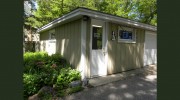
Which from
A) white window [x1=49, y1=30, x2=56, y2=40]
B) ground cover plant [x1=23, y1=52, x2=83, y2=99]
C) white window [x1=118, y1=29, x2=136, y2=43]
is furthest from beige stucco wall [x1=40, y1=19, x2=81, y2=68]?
white window [x1=118, y1=29, x2=136, y2=43]

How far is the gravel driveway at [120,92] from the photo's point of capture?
4.73 metres

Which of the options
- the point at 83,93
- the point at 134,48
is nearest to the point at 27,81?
the point at 83,93

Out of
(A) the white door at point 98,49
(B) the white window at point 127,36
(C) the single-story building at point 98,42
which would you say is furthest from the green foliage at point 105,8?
(A) the white door at point 98,49

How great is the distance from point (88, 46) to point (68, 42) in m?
1.49

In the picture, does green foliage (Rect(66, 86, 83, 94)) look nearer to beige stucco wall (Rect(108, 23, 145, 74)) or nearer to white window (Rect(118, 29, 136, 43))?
beige stucco wall (Rect(108, 23, 145, 74))

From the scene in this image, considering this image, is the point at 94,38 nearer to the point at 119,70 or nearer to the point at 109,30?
the point at 109,30

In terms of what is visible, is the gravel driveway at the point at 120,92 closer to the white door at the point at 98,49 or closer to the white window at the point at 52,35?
the white door at the point at 98,49

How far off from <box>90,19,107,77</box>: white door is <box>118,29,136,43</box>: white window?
1.27 m

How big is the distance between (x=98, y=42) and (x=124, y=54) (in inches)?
81.3

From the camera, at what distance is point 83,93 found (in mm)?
5129

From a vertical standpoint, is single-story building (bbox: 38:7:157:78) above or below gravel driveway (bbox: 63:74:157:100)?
above

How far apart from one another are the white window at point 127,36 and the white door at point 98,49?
4.16ft

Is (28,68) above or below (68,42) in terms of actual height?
below

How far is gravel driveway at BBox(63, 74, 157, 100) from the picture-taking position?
4.73m
